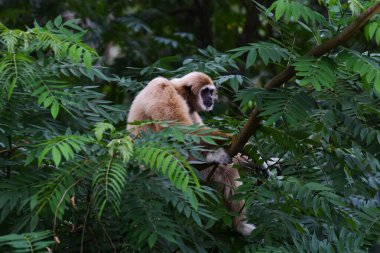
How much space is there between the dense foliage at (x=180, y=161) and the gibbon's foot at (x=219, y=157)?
17 cm

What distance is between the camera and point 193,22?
47.5 feet

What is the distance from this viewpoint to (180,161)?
4098mm

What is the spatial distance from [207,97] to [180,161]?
3.90 meters

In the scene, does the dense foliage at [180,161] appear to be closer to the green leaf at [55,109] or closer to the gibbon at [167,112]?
the green leaf at [55,109]

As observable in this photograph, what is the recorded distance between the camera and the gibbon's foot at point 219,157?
548 centimetres

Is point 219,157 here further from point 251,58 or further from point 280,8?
point 280,8

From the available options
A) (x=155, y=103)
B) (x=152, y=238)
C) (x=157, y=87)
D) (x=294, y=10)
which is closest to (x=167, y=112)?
(x=155, y=103)

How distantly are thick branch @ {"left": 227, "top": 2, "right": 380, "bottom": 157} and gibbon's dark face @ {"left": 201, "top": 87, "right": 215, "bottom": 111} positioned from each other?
2421 mm

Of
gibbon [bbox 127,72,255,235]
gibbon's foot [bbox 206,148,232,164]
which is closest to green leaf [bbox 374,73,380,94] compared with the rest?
gibbon's foot [bbox 206,148,232,164]

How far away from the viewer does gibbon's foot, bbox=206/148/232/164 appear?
5.48 metres

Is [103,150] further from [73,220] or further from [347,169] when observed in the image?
[347,169]

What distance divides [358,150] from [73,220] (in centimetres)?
231

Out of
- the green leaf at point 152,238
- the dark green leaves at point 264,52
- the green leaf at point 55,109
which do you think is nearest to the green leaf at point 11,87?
the green leaf at point 55,109

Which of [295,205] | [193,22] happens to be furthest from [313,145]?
[193,22]
